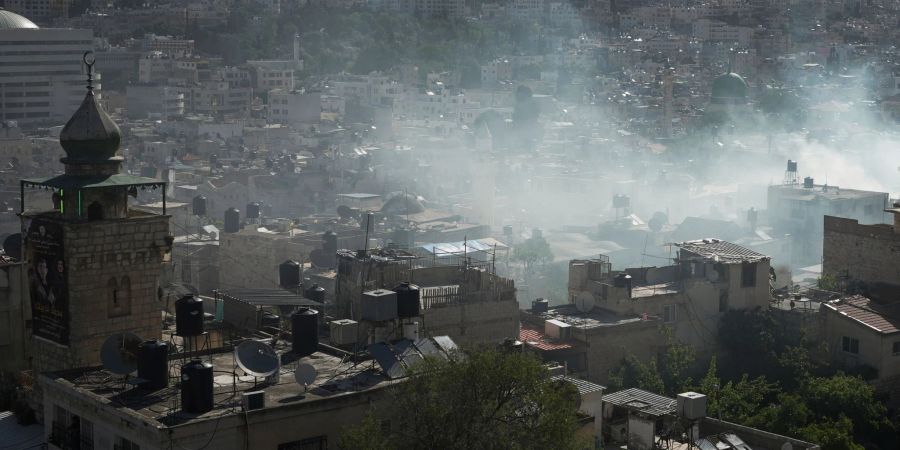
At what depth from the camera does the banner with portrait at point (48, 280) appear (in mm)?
11117

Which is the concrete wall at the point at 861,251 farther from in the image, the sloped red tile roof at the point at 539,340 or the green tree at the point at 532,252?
the green tree at the point at 532,252

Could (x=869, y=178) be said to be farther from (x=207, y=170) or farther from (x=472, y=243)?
(x=472, y=243)

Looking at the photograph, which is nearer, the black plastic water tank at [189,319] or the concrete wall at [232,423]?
the concrete wall at [232,423]

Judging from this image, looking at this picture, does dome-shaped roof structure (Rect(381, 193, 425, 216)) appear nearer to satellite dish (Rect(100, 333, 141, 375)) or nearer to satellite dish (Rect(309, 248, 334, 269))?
satellite dish (Rect(309, 248, 334, 269))

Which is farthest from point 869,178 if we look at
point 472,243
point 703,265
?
point 703,265

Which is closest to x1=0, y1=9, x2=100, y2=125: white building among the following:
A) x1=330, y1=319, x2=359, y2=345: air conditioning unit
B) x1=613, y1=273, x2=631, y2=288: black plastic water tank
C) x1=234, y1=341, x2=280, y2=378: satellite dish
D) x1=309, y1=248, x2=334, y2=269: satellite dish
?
x1=309, y1=248, x2=334, y2=269: satellite dish

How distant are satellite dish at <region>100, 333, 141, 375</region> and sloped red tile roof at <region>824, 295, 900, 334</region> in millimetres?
10015

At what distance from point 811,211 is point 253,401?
857 inches

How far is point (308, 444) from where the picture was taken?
9727mm

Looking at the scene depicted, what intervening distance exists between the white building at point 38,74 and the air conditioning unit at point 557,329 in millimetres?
42431

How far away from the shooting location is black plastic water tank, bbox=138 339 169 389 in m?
10.0

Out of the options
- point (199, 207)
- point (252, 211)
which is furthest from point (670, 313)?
point (252, 211)

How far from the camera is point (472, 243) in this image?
962 inches

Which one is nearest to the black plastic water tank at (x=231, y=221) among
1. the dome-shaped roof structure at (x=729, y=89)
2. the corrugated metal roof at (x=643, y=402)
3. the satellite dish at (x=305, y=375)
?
the corrugated metal roof at (x=643, y=402)
